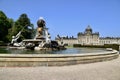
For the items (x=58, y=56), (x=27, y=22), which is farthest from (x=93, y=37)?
(x=58, y=56)

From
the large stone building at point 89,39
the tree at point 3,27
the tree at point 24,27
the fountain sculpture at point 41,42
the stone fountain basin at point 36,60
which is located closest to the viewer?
the stone fountain basin at point 36,60

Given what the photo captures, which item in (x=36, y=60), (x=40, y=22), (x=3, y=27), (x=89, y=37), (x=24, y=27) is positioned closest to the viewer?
(x=36, y=60)

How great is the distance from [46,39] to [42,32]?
1.89m

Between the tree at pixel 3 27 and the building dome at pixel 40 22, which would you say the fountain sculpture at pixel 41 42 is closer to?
the building dome at pixel 40 22

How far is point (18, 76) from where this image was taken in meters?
10.3

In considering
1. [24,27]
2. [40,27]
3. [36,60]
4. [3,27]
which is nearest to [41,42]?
[40,27]

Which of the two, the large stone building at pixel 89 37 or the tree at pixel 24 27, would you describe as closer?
the tree at pixel 24 27

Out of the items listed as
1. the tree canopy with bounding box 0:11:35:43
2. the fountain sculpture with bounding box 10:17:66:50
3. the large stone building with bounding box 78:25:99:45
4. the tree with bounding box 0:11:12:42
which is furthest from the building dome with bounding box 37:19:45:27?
the large stone building with bounding box 78:25:99:45

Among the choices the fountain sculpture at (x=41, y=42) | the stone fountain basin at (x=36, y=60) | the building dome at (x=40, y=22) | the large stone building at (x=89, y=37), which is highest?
the large stone building at (x=89, y=37)

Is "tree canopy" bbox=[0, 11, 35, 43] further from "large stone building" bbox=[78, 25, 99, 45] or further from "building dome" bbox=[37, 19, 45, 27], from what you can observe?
"large stone building" bbox=[78, 25, 99, 45]

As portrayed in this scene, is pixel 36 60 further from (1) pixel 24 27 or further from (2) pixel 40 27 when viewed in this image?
(1) pixel 24 27

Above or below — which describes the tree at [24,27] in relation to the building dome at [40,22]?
above

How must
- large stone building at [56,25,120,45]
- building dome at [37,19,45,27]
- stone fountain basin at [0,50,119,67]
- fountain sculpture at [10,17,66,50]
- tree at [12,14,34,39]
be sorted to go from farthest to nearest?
1. large stone building at [56,25,120,45]
2. tree at [12,14,34,39]
3. building dome at [37,19,45,27]
4. fountain sculpture at [10,17,66,50]
5. stone fountain basin at [0,50,119,67]

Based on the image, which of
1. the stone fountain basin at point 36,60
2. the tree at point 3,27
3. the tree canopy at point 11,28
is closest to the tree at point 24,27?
the tree canopy at point 11,28
